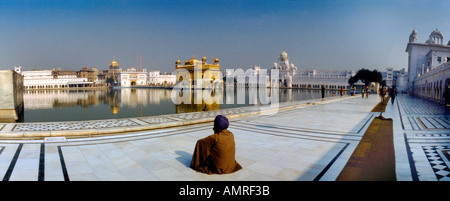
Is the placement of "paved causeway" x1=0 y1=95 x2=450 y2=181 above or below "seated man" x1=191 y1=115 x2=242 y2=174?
below

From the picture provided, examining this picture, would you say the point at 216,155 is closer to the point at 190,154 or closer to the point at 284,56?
the point at 190,154

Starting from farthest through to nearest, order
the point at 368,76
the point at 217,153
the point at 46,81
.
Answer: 1. the point at 46,81
2. the point at 368,76
3. the point at 217,153

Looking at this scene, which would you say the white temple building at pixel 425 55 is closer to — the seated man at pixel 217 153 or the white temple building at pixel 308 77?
the white temple building at pixel 308 77


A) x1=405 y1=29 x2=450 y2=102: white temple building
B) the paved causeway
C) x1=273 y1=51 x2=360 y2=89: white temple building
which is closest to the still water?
the paved causeway

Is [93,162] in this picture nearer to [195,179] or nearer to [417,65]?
[195,179]

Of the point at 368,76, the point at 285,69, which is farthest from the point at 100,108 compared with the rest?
the point at 285,69

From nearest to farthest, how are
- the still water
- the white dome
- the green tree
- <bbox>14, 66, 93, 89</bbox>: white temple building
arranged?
the still water
the green tree
<bbox>14, 66, 93, 89</bbox>: white temple building
the white dome

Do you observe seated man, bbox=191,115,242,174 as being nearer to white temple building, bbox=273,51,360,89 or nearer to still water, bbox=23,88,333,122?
still water, bbox=23,88,333,122

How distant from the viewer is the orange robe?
260cm

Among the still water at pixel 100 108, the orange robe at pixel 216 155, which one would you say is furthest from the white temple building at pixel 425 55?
the orange robe at pixel 216 155

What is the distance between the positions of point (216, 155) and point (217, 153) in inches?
1.0

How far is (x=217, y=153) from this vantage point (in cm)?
260
